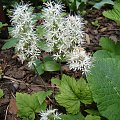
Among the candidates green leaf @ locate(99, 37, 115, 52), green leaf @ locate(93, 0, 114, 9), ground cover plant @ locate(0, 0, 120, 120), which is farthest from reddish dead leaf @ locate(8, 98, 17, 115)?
green leaf @ locate(93, 0, 114, 9)

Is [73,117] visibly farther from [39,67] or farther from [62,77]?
[39,67]

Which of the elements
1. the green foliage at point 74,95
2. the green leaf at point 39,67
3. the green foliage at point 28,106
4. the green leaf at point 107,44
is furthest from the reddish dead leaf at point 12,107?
the green leaf at point 107,44

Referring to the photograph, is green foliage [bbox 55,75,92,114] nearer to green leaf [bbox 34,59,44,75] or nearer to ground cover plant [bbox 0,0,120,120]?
ground cover plant [bbox 0,0,120,120]

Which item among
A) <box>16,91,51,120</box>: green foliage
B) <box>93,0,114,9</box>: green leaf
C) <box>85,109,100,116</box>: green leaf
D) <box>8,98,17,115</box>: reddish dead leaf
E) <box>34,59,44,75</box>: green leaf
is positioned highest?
<box>93,0,114,9</box>: green leaf

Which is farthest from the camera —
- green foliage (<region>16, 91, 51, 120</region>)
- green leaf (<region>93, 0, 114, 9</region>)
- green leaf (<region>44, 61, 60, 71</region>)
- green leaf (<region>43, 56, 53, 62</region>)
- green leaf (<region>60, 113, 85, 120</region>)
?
green leaf (<region>93, 0, 114, 9</region>)

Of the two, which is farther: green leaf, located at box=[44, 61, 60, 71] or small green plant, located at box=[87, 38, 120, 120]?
green leaf, located at box=[44, 61, 60, 71]

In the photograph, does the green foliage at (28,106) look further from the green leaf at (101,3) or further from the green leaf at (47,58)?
the green leaf at (101,3)
